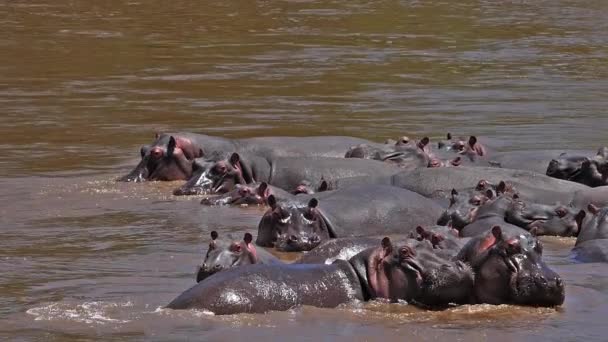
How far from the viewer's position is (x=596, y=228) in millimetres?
8328

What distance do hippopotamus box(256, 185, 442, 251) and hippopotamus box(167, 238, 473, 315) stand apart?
161cm

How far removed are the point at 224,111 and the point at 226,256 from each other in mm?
7832

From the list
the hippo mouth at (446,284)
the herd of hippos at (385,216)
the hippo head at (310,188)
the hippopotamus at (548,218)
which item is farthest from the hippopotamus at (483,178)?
the hippo mouth at (446,284)

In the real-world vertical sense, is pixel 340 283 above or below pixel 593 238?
above

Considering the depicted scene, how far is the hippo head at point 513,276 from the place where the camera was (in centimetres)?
663

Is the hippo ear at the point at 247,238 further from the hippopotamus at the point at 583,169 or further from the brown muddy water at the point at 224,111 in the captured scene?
the hippopotamus at the point at 583,169

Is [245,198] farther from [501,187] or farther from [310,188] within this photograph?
[501,187]

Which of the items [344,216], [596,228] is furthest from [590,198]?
[344,216]

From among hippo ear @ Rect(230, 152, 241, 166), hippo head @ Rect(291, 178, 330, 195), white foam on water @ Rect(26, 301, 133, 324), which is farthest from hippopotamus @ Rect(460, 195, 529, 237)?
white foam on water @ Rect(26, 301, 133, 324)

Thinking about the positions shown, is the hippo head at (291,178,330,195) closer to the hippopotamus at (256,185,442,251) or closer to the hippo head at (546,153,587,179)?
the hippopotamus at (256,185,442,251)

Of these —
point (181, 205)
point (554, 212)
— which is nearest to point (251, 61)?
point (181, 205)

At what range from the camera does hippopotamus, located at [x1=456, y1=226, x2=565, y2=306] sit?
6.64 m

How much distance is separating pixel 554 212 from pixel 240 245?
101 inches

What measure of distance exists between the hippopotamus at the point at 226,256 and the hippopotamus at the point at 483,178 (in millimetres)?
2906
